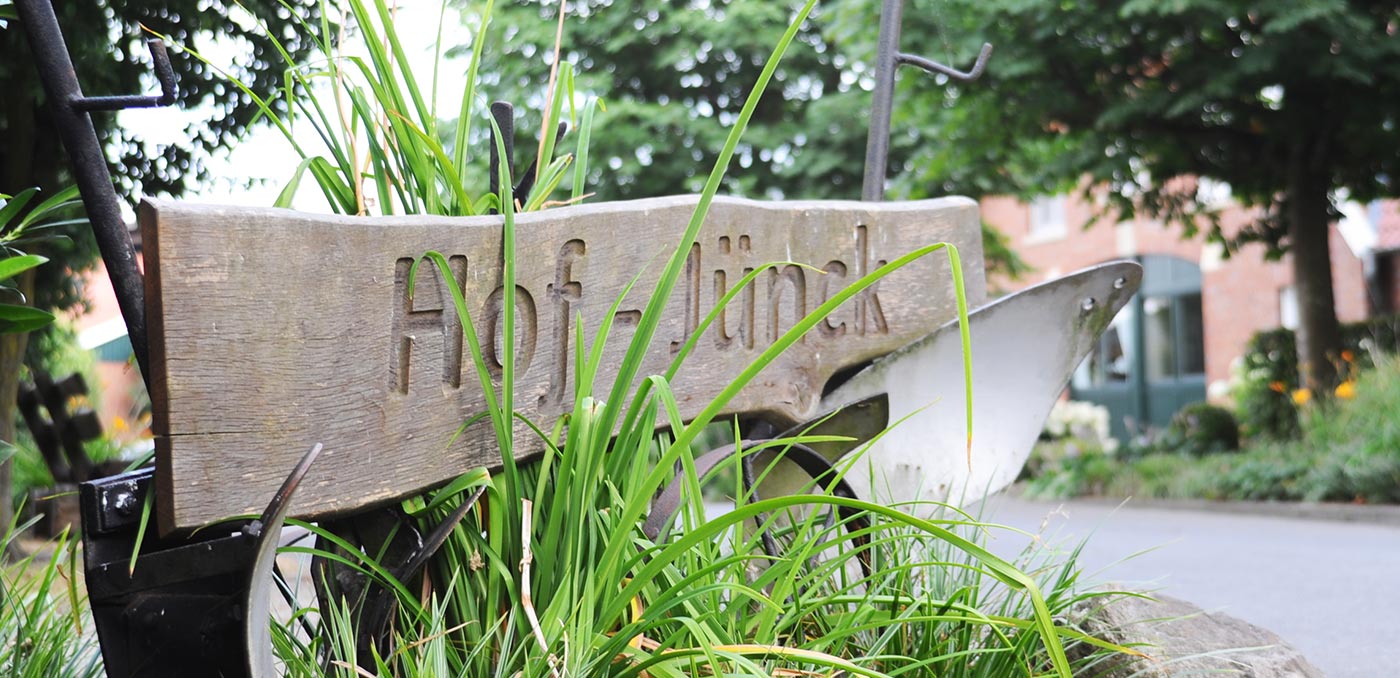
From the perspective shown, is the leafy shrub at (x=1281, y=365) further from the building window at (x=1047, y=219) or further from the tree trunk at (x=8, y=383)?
the tree trunk at (x=8, y=383)

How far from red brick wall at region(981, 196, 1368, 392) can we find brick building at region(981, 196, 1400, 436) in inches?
0.6

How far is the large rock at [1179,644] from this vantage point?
2209 mm

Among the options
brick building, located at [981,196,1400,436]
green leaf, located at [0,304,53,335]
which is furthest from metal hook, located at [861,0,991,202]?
brick building, located at [981,196,1400,436]

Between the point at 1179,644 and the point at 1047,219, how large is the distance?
64.1 ft

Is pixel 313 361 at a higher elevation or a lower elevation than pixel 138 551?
higher

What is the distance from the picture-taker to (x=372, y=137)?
2.12 m

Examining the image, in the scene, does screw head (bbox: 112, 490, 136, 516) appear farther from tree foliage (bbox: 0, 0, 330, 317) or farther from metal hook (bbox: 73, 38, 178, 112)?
tree foliage (bbox: 0, 0, 330, 317)

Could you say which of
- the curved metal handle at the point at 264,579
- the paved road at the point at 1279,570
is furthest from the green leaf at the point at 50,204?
the paved road at the point at 1279,570

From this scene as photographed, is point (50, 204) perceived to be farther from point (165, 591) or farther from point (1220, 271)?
point (1220, 271)

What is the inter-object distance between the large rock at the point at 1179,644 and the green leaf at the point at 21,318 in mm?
1722

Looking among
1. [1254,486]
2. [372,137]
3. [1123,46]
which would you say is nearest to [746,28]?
[1123,46]

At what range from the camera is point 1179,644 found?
236cm

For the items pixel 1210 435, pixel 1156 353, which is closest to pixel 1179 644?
pixel 1210 435

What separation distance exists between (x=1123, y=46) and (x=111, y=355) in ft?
38.2
